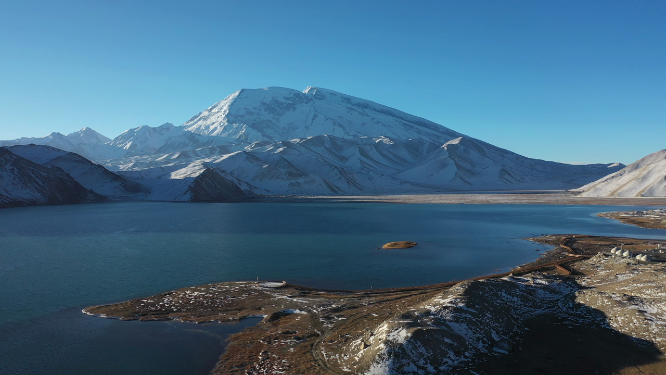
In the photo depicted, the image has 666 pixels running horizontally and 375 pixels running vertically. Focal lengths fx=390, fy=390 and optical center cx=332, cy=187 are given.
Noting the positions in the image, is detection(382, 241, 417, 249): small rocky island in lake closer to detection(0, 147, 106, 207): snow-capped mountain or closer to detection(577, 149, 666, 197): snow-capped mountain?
detection(577, 149, 666, 197): snow-capped mountain

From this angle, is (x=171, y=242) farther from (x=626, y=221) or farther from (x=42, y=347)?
(x=626, y=221)

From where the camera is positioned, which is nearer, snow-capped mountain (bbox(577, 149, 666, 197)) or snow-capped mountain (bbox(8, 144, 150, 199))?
snow-capped mountain (bbox(577, 149, 666, 197))

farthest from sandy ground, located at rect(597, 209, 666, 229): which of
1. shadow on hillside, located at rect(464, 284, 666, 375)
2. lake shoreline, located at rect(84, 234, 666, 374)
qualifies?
shadow on hillside, located at rect(464, 284, 666, 375)

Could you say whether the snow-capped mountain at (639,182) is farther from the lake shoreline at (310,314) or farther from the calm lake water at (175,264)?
the lake shoreline at (310,314)

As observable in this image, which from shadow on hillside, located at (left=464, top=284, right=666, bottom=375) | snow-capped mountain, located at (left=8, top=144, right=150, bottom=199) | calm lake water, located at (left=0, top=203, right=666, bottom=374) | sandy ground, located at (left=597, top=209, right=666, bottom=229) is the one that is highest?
snow-capped mountain, located at (left=8, top=144, right=150, bottom=199)

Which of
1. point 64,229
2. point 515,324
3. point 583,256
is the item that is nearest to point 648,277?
point 515,324

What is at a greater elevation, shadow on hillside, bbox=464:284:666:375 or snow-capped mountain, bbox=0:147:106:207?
snow-capped mountain, bbox=0:147:106:207
